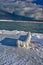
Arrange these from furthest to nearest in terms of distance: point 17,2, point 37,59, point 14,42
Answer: point 17,2, point 14,42, point 37,59

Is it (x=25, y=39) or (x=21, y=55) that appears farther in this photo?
(x=25, y=39)

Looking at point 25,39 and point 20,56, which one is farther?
point 25,39

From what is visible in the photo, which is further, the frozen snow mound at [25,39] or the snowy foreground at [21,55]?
the frozen snow mound at [25,39]

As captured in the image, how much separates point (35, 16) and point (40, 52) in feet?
8.92

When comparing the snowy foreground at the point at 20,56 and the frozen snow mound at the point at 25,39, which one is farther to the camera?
the frozen snow mound at the point at 25,39

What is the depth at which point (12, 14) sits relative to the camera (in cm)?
486

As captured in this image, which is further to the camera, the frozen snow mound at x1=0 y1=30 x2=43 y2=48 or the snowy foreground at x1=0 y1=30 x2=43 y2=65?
the frozen snow mound at x1=0 y1=30 x2=43 y2=48

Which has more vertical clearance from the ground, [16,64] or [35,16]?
[16,64]

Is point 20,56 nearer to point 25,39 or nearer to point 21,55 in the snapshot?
point 21,55

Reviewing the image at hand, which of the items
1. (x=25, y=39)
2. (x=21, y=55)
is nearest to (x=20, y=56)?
(x=21, y=55)

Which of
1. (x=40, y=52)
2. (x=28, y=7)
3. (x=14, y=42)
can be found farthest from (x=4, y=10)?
(x=40, y=52)

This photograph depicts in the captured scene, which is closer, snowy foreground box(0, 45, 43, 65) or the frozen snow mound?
snowy foreground box(0, 45, 43, 65)

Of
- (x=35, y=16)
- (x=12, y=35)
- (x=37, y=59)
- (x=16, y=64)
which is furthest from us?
(x=35, y=16)

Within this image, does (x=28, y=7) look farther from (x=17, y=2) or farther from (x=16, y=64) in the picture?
(x=16, y=64)
